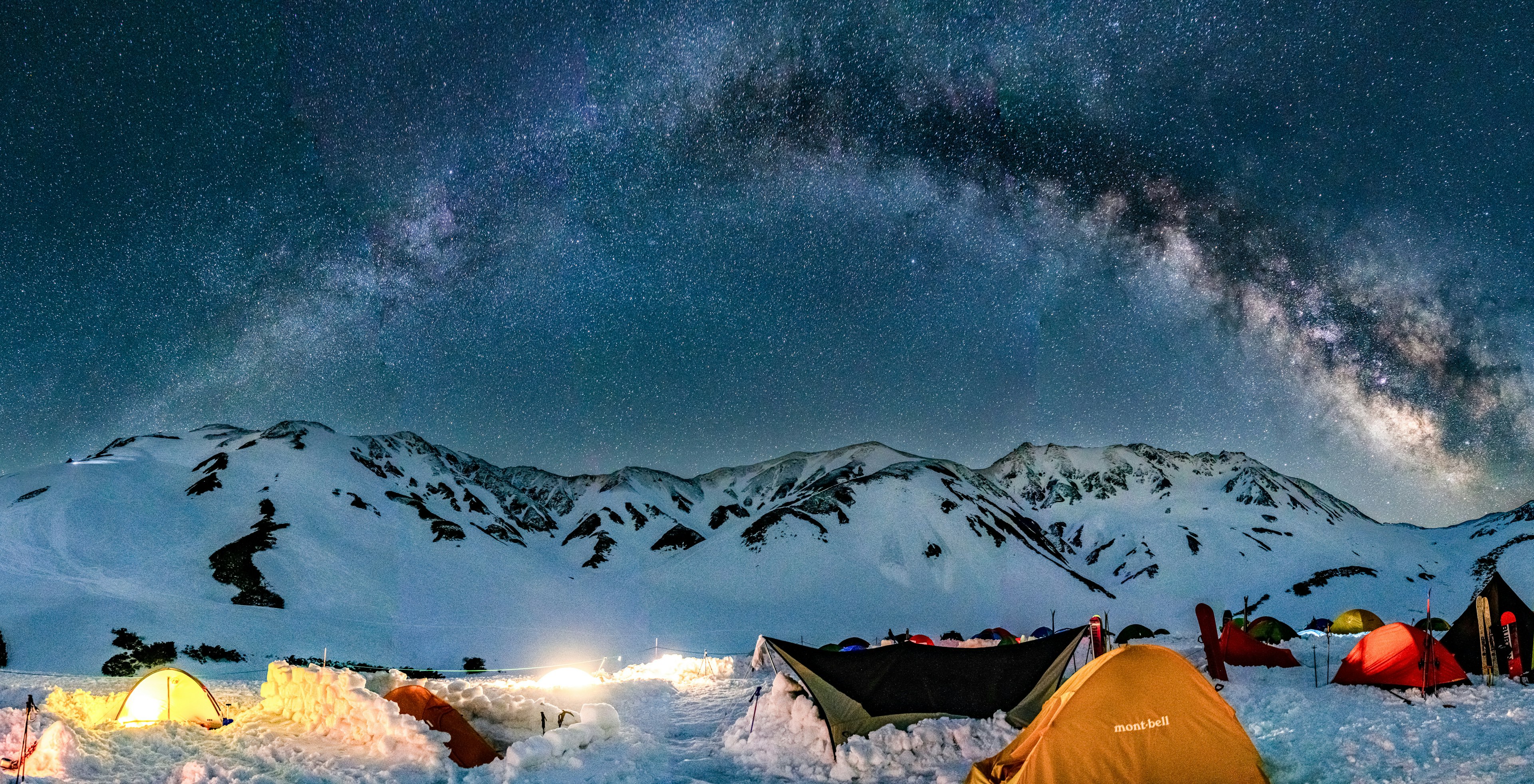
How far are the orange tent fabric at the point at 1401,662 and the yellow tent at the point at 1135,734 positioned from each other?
30.3 feet

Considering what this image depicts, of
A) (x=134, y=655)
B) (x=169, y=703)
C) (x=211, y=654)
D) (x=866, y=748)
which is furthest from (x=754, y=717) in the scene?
(x=211, y=654)

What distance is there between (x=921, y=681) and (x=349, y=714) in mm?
10627

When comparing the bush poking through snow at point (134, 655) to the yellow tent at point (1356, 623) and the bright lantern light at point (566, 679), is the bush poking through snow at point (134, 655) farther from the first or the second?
the yellow tent at point (1356, 623)

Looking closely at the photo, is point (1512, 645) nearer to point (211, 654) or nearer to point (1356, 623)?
point (1356, 623)

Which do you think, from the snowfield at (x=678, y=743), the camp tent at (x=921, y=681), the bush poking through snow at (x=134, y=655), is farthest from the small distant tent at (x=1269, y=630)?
the bush poking through snow at (x=134, y=655)

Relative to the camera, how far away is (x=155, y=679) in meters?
14.7

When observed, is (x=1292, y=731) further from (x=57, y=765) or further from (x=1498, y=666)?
(x=57, y=765)

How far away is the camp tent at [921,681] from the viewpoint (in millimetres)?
13242

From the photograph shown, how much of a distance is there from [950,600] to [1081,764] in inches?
4058

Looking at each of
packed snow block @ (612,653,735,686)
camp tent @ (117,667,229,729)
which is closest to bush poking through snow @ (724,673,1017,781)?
camp tent @ (117,667,229,729)

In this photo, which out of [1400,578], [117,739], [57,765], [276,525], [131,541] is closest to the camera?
[57,765]

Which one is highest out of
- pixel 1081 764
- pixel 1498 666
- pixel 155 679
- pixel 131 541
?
pixel 131 541

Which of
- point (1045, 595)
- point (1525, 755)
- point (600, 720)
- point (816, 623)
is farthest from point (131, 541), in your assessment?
point (1045, 595)

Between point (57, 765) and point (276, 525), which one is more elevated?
point (276, 525)
